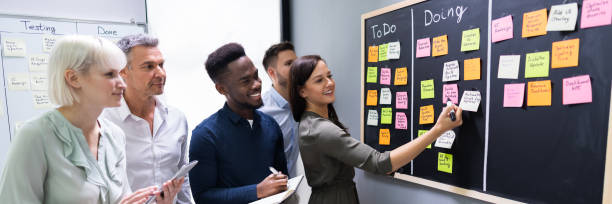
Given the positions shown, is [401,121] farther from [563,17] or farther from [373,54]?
[563,17]

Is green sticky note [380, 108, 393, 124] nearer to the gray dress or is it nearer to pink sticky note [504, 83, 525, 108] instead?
the gray dress

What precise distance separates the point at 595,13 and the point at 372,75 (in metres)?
1.05

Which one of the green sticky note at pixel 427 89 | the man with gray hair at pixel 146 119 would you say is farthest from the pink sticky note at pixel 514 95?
the man with gray hair at pixel 146 119

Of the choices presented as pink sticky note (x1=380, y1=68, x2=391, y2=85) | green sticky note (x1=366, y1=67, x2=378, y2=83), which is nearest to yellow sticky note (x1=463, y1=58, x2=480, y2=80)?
pink sticky note (x1=380, y1=68, x2=391, y2=85)

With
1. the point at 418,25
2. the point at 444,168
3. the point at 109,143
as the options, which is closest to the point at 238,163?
the point at 109,143

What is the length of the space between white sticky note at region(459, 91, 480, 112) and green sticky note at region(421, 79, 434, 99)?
0.17 meters

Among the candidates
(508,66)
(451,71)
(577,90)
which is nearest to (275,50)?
(451,71)

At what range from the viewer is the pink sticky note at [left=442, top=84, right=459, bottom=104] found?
146cm

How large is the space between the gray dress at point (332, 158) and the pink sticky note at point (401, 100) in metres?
0.47

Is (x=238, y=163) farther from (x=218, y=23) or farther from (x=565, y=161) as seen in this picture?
(x=218, y=23)

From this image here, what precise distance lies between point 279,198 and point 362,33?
1.21 meters

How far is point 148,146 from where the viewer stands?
1.46 m

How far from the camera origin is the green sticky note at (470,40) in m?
1.37

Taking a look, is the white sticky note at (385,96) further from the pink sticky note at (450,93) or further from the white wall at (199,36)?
the white wall at (199,36)
